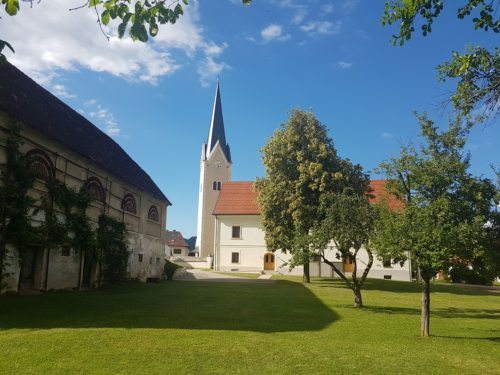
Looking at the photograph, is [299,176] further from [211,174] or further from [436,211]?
[211,174]

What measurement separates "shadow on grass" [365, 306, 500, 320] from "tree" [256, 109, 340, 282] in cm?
1154

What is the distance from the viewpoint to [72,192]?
68.7ft

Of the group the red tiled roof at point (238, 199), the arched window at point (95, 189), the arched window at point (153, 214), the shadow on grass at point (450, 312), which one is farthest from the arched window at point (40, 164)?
the red tiled roof at point (238, 199)

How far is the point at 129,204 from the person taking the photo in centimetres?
2855

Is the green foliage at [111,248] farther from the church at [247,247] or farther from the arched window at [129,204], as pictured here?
the church at [247,247]

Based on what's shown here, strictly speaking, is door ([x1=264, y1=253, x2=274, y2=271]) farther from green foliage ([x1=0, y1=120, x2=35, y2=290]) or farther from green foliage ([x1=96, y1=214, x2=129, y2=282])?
green foliage ([x1=0, y1=120, x2=35, y2=290])

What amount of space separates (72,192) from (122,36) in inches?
684

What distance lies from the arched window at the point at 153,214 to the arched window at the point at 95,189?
7461 millimetres

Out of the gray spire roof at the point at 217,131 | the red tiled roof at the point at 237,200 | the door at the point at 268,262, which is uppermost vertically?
the gray spire roof at the point at 217,131

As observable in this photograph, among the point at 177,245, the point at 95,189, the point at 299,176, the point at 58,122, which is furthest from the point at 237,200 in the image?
the point at 177,245

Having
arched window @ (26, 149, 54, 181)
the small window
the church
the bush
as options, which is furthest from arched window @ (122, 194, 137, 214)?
the church

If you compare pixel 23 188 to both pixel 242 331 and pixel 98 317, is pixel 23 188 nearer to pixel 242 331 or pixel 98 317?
pixel 98 317

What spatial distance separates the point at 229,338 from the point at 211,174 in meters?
59.1

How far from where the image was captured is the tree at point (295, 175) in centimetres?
2981
